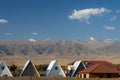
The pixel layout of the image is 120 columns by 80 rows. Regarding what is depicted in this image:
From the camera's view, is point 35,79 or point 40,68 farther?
point 40,68

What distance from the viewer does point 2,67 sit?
59.3m

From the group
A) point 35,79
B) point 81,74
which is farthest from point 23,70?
point 35,79

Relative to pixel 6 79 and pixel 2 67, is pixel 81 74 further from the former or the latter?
pixel 6 79

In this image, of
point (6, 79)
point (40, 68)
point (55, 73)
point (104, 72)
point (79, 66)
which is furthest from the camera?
point (40, 68)

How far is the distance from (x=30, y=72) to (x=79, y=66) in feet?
36.6

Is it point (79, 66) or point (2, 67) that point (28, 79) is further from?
point (79, 66)

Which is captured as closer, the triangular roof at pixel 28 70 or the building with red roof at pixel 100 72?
the building with red roof at pixel 100 72

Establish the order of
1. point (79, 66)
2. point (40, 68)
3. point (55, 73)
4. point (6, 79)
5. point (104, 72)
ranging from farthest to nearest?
1. point (40, 68)
2. point (79, 66)
3. point (55, 73)
4. point (104, 72)
5. point (6, 79)

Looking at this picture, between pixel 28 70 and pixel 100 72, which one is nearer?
pixel 100 72

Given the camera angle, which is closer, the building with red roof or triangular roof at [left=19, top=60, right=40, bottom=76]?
the building with red roof

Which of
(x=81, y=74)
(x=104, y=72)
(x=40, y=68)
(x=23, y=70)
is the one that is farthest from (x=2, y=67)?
(x=40, y=68)

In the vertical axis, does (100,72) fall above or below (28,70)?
below

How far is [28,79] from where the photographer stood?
41781 millimetres

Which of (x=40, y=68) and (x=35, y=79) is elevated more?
(x=35, y=79)
